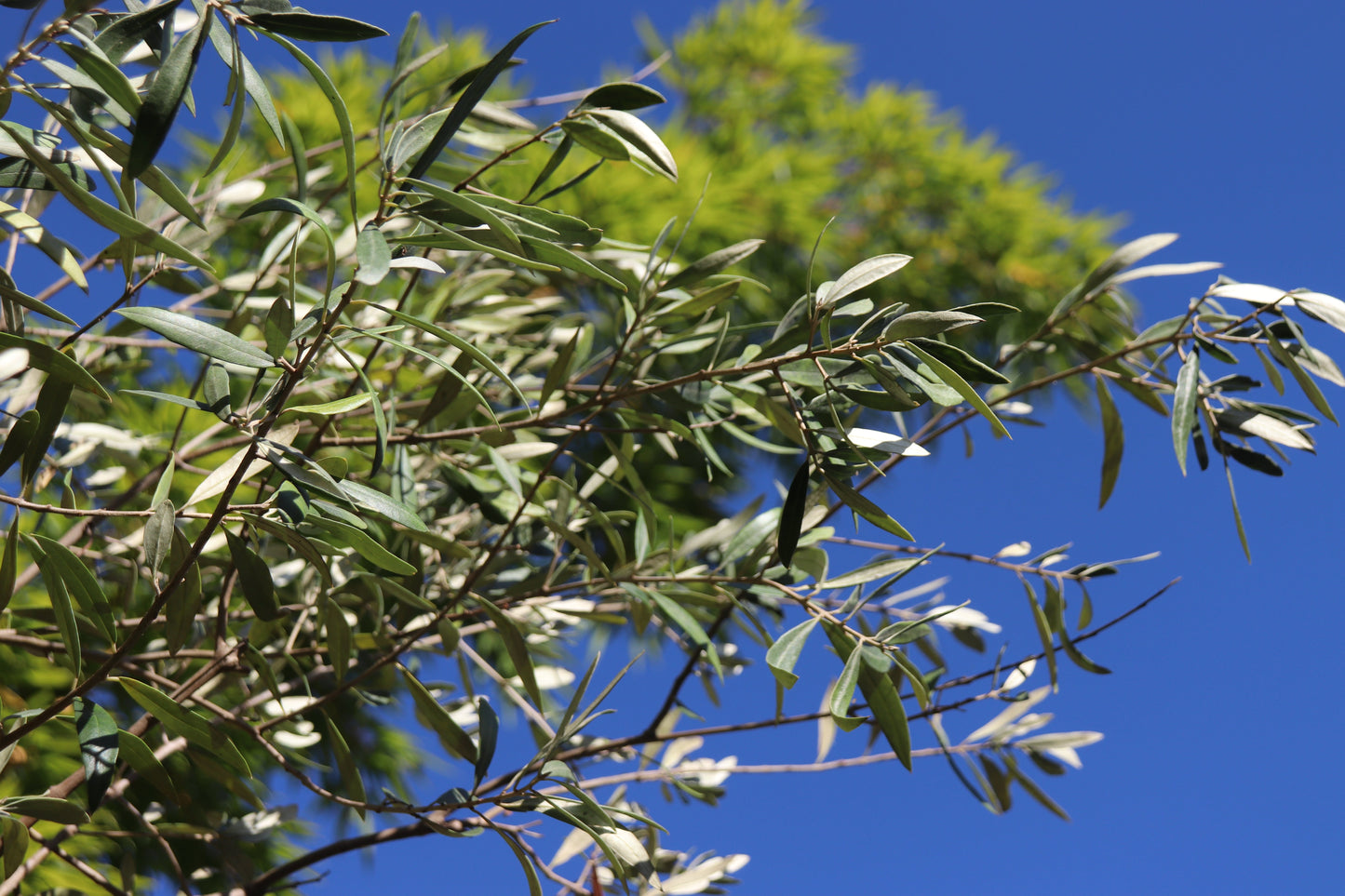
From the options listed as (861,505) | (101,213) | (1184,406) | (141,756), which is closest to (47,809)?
(141,756)

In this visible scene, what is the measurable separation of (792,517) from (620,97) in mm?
204

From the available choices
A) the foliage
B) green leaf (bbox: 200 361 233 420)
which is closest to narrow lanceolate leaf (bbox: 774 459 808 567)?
the foliage

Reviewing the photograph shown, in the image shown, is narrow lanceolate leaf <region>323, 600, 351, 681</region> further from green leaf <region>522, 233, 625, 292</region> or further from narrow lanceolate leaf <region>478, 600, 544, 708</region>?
green leaf <region>522, 233, 625, 292</region>

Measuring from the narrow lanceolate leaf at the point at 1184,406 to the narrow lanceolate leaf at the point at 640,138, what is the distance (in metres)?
0.27

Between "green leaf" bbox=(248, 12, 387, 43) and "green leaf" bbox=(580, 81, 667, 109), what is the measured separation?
11 centimetres

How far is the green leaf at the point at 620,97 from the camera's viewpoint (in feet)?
1.39

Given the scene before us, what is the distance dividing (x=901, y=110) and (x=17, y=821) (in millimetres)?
3470

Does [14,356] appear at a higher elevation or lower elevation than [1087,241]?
lower

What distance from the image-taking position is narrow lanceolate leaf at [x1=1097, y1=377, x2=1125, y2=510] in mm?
552

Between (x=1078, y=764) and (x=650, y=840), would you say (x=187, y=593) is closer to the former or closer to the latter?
(x=650, y=840)

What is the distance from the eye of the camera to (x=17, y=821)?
425mm

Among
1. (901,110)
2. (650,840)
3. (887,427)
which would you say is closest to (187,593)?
(650,840)

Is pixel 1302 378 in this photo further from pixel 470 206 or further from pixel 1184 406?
pixel 470 206

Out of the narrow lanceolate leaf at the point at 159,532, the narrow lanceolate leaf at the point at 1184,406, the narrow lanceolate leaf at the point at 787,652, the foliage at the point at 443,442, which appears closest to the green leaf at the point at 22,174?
the foliage at the point at 443,442
